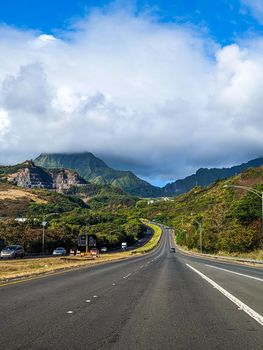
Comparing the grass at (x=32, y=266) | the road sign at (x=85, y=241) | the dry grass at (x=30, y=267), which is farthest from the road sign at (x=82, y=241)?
the dry grass at (x=30, y=267)

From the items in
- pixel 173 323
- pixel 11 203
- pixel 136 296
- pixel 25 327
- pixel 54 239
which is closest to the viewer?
pixel 25 327

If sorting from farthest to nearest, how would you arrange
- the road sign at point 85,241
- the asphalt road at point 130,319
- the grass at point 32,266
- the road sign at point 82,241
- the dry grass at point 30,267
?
the road sign at point 82,241 → the road sign at point 85,241 → the grass at point 32,266 → the dry grass at point 30,267 → the asphalt road at point 130,319

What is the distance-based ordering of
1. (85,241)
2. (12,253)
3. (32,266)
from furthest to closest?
1. (85,241)
2. (12,253)
3. (32,266)

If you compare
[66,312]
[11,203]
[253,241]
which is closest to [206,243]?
[253,241]

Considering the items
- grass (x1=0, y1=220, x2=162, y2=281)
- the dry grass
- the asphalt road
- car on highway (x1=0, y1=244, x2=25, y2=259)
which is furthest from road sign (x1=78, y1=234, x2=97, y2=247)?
the asphalt road

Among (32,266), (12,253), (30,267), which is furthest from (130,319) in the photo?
(12,253)

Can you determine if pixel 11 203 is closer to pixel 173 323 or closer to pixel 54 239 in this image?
pixel 54 239

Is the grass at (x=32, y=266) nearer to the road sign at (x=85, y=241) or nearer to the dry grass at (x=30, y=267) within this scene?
the dry grass at (x=30, y=267)

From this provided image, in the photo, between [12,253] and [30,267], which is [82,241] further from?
[30,267]

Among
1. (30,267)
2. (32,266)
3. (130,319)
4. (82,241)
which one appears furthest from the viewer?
(82,241)

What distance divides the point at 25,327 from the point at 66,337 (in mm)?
1358

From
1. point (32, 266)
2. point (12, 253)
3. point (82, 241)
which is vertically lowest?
point (32, 266)

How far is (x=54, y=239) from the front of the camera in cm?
9612

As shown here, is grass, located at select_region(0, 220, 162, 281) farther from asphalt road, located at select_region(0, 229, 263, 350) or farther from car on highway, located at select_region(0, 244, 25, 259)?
asphalt road, located at select_region(0, 229, 263, 350)
